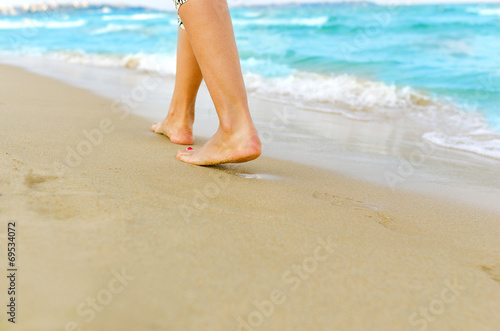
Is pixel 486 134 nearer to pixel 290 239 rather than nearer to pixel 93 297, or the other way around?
pixel 290 239

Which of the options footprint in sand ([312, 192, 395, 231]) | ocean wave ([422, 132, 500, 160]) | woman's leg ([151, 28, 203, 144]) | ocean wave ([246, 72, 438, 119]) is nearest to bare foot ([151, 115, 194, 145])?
woman's leg ([151, 28, 203, 144])

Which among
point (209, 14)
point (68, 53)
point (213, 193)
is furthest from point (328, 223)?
point (68, 53)

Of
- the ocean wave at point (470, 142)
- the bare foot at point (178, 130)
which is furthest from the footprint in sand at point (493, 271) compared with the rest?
the ocean wave at point (470, 142)

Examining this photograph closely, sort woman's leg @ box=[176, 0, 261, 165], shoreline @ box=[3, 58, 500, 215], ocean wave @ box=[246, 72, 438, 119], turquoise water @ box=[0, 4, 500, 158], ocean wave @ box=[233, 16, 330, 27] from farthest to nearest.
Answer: ocean wave @ box=[233, 16, 330, 27], ocean wave @ box=[246, 72, 438, 119], turquoise water @ box=[0, 4, 500, 158], shoreline @ box=[3, 58, 500, 215], woman's leg @ box=[176, 0, 261, 165]

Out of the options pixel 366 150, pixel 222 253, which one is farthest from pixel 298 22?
pixel 222 253

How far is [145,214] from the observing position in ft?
3.34

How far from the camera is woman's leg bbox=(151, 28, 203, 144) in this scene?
197 centimetres

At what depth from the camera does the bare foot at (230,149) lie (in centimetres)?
154

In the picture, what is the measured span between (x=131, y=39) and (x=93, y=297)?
12.1 metres

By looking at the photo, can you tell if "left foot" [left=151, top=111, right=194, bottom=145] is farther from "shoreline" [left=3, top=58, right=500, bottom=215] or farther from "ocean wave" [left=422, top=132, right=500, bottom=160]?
"ocean wave" [left=422, top=132, right=500, bottom=160]

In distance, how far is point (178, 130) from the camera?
6.89ft

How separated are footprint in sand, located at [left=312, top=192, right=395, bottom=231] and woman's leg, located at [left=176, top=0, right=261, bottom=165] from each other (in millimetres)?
286

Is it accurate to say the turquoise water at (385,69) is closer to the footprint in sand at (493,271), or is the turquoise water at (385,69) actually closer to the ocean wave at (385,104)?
the ocean wave at (385,104)

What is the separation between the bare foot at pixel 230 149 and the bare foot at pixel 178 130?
16.7 inches
